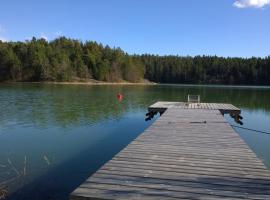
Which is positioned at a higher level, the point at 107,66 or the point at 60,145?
the point at 107,66

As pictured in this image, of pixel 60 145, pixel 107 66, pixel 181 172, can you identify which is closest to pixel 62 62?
pixel 107 66

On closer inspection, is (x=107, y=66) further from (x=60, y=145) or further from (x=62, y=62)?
(x=60, y=145)

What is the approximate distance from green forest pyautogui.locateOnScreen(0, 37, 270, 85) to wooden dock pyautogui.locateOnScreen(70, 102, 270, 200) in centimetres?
7619

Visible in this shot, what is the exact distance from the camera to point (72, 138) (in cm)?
1515

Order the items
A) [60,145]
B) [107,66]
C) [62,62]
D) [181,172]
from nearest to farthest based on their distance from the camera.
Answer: [181,172] < [60,145] < [62,62] < [107,66]

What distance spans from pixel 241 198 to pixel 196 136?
5.68m

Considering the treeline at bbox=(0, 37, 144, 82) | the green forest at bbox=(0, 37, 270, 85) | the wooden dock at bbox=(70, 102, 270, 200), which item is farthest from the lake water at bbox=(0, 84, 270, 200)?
the green forest at bbox=(0, 37, 270, 85)

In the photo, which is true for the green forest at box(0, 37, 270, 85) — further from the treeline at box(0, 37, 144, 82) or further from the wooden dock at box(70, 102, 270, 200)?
the wooden dock at box(70, 102, 270, 200)

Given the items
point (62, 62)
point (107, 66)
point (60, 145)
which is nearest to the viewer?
point (60, 145)

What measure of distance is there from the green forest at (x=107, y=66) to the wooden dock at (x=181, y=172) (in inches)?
2999

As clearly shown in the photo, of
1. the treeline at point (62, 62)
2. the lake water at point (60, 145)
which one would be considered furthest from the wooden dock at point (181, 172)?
the treeline at point (62, 62)

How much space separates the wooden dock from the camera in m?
5.52

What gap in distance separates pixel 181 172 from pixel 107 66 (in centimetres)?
9078

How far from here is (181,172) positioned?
263 inches
